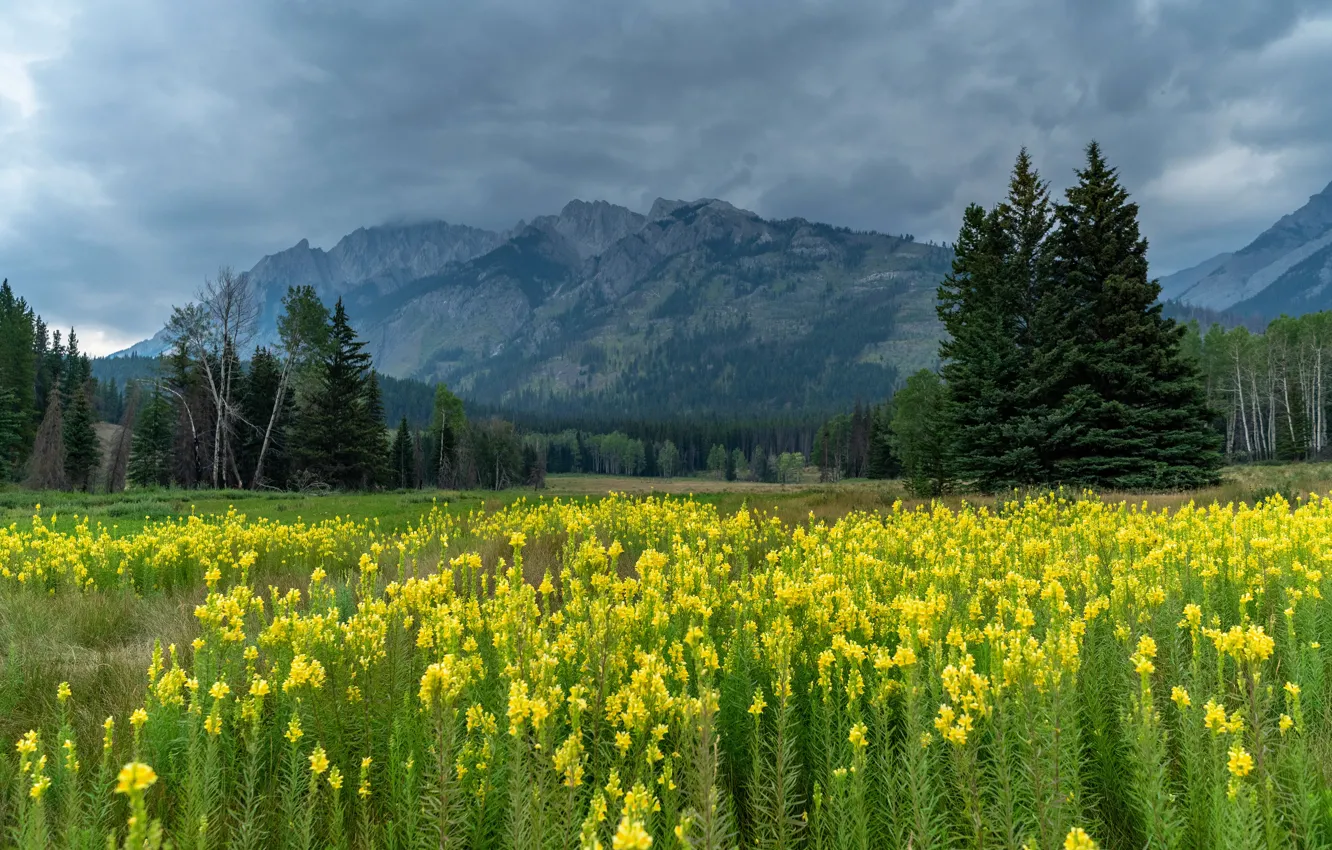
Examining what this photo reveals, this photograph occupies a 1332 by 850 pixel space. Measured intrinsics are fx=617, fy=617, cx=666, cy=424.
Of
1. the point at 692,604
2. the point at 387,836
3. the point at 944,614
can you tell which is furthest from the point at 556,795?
the point at 944,614

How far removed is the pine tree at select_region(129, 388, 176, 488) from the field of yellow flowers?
55.6m

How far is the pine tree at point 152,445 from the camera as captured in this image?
47625 mm

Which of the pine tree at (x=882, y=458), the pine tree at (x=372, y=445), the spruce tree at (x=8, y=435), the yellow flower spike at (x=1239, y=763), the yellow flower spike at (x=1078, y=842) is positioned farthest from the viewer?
the pine tree at (x=882, y=458)

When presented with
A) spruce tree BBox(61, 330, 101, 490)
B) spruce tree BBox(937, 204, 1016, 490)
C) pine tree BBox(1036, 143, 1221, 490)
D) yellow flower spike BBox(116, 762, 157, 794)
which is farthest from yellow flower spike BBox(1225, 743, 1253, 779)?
spruce tree BBox(61, 330, 101, 490)

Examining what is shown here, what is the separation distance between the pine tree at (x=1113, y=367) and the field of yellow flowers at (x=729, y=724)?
17.7m

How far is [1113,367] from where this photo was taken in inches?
803

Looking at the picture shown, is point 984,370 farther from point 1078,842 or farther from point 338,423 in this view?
point 338,423

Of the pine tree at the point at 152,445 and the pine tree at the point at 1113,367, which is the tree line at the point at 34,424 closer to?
the pine tree at the point at 152,445

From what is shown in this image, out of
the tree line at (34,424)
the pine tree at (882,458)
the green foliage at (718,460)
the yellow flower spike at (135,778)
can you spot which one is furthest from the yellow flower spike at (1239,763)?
the green foliage at (718,460)

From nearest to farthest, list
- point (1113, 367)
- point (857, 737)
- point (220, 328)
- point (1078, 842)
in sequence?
point (1078, 842) → point (857, 737) → point (1113, 367) → point (220, 328)

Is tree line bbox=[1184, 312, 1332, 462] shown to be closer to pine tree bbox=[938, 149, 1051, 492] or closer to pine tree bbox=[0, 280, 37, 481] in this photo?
pine tree bbox=[938, 149, 1051, 492]

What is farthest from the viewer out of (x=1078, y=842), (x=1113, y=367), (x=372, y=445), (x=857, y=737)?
(x=372, y=445)

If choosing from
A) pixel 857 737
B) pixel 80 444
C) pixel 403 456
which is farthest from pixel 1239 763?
pixel 403 456

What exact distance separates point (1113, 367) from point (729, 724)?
22.7 metres
